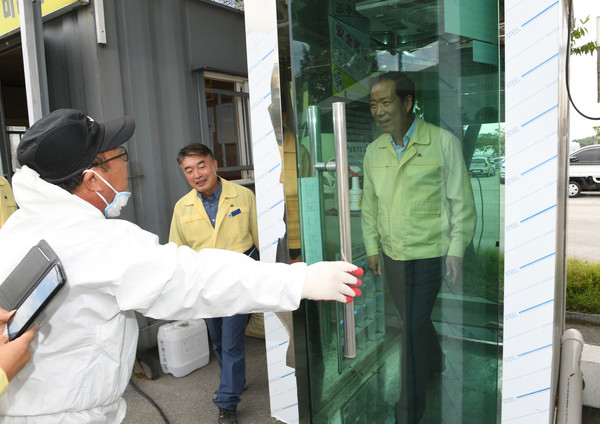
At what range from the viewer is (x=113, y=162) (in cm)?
163

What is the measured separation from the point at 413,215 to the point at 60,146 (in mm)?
1356

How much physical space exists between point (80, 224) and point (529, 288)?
1.52 m

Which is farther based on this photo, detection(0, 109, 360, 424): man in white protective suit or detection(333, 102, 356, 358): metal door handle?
detection(333, 102, 356, 358): metal door handle

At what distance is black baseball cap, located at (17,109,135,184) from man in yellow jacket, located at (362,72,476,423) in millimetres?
1109

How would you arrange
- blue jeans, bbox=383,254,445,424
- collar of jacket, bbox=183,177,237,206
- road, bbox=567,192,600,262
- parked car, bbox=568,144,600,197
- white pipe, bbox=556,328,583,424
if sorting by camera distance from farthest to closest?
parked car, bbox=568,144,600,197, road, bbox=567,192,600,262, collar of jacket, bbox=183,177,237,206, white pipe, bbox=556,328,583,424, blue jeans, bbox=383,254,445,424

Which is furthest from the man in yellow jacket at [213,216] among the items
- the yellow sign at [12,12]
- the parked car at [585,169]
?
the parked car at [585,169]

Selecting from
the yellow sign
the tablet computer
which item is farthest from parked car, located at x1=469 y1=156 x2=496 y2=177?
the yellow sign

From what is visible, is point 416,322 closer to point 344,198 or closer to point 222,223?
point 344,198

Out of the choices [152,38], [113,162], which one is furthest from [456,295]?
[152,38]

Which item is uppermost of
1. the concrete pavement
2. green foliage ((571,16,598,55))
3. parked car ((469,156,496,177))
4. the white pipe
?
green foliage ((571,16,598,55))

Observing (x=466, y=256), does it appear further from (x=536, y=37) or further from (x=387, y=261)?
(x=536, y=37)

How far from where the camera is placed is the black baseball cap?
55.1 inches

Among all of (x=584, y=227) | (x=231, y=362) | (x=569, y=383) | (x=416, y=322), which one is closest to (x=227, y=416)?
(x=231, y=362)

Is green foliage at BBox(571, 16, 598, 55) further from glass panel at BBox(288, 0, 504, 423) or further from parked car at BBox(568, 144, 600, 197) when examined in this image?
parked car at BBox(568, 144, 600, 197)
